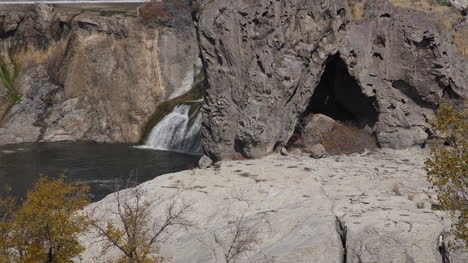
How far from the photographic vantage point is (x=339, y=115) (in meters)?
30.1

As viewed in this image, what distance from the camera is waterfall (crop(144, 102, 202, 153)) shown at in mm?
34094

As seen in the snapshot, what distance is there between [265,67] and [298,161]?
5.46 meters

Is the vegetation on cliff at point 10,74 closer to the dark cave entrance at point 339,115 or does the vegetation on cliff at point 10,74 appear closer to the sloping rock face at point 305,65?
the sloping rock face at point 305,65

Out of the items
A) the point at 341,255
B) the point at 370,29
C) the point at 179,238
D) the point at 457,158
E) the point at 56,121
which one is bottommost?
the point at 56,121

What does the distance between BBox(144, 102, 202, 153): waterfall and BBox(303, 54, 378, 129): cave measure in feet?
30.6

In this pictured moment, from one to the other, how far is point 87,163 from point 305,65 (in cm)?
1702

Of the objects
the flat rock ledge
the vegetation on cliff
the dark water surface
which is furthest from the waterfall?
the vegetation on cliff

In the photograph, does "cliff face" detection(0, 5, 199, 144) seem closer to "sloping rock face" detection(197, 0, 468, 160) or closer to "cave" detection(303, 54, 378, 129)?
"cave" detection(303, 54, 378, 129)

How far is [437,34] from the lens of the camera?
83.8 feet

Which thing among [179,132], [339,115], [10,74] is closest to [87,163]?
[179,132]

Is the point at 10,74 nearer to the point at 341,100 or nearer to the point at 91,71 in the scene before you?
the point at 91,71

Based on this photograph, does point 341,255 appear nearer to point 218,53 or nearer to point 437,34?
point 218,53

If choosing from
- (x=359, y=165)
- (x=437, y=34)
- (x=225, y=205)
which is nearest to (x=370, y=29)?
(x=437, y=34)

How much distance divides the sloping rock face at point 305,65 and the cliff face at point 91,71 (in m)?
18.6
